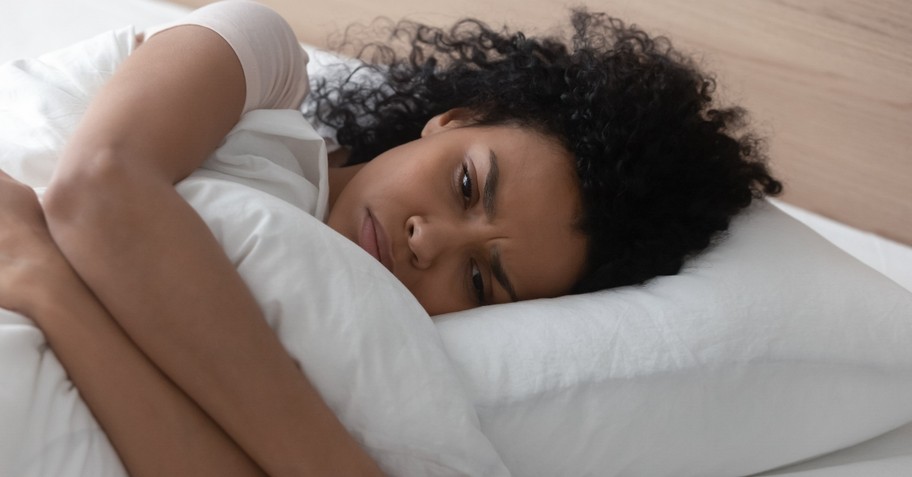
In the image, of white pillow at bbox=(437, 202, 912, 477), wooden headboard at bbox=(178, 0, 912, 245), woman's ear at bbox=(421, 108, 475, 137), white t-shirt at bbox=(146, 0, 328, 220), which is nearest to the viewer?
white pillow at bbox=(437, 202, 912, 477)

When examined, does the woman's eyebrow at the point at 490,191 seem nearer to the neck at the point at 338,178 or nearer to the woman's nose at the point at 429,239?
the woman's nose at the point at 429,239

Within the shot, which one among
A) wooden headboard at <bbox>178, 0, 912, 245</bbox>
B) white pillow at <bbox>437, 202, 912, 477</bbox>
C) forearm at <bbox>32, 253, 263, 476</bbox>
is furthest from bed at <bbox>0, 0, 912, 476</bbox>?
wooden headboard at <bbox>178, 0, 912, 245</bbox>

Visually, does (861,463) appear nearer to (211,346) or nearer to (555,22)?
(211,346)

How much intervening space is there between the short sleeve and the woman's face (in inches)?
6.5

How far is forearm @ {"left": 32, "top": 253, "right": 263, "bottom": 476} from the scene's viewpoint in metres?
0.86

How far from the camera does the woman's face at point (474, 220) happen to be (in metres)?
1.13

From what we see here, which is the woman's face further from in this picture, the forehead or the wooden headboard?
the wooden headboard

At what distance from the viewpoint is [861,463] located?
1120 mm

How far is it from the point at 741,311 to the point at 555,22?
0.80 metres

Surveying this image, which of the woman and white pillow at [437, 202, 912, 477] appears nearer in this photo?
the woman

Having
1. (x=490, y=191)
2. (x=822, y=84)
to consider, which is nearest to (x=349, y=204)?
(x=490, y=191)

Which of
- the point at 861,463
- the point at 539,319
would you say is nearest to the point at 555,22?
the point at 539,319

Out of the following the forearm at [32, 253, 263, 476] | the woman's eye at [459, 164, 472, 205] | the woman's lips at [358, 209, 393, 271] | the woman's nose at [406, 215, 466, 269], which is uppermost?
the woman's eye at [459, 164, 472, 205]

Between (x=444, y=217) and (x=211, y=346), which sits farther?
(x=444, y=217)
